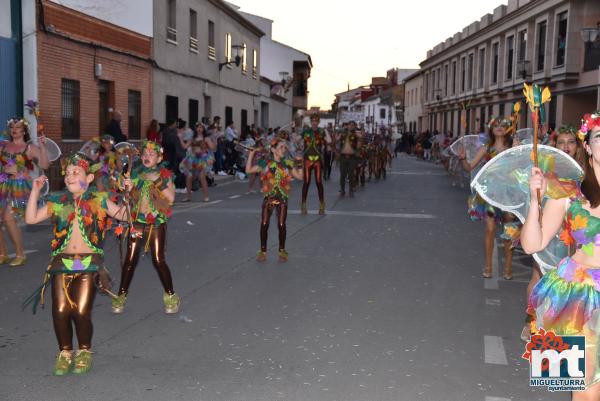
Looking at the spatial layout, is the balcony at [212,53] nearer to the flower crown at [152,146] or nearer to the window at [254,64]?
the window at [254,64]

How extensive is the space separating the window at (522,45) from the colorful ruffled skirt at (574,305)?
111 feet

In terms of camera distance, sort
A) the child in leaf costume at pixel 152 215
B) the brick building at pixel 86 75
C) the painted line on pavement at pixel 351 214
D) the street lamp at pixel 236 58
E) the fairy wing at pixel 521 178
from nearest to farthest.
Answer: the fairy wing at pixel 521 178 < the child in leaf costume at pixel 152 215 < the painted line on pavement at pixel 351 214 < the brick building at pixel 86 75 < the street lamp at pixel 236 58

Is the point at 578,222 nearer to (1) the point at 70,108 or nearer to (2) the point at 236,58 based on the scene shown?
(1) the point at 70,108

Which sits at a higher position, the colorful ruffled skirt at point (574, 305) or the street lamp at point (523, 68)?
the street lamp at point (523, 68)

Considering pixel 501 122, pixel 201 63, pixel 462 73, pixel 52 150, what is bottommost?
pixel 52 150

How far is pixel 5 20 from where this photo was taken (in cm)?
1561

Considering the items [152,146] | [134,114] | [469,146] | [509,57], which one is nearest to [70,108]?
[134,114]

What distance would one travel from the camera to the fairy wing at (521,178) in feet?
12.4

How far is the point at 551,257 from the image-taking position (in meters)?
3.81

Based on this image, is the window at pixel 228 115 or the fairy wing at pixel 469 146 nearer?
the fairy wing at pixel 469 146

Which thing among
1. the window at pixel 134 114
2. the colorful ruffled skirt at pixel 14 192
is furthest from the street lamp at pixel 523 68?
the colorful ruffled skirt at pixel 14 192

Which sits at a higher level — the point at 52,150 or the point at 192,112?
the point at 192,112

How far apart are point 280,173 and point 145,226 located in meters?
2.92

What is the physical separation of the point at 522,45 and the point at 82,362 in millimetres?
34739
